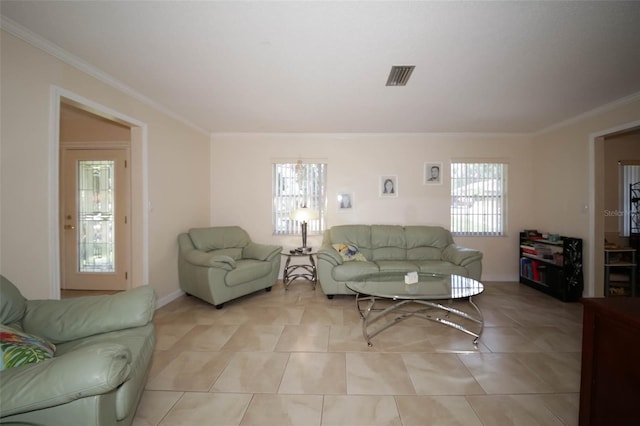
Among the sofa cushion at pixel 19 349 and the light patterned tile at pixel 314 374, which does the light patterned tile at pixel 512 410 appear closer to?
the light patterned tile at pixel 314 374

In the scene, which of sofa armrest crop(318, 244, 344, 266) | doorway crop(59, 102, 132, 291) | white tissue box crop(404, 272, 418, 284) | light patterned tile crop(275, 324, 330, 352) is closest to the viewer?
light patterned tile crop(275, 324, 330, 352)

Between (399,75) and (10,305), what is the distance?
3.24 metres

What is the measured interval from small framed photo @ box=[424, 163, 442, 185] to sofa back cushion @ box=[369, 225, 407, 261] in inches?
40.3

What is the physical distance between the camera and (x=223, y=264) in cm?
332

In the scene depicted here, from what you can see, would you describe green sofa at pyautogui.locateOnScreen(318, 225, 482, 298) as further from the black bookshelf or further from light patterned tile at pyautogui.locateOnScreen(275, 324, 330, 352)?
the black bookshelf

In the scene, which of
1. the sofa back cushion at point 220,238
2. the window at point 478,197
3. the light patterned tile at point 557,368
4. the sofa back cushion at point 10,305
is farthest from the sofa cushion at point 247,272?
the window at point 478,197

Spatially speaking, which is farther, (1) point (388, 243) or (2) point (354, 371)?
(1) point (388, 243)

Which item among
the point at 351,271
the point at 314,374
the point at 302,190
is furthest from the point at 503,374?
the point at 302,190

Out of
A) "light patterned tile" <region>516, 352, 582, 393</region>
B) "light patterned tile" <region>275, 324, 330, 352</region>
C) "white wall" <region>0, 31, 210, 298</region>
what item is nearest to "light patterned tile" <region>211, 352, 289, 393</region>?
"light patterned tile" <region>275, 324, 330, 352</region>

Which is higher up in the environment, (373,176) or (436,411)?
(373,176)

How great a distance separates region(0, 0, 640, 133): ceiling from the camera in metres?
1.75

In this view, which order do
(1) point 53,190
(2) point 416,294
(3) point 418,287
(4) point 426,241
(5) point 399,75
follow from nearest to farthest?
(1) point 53,190, (2) point 416,294, (5) point 399,75, (3) point 418,287, (4) point 426,241

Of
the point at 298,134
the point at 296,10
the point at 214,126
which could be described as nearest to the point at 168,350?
the point at 296,10

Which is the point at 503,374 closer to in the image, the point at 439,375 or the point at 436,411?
the point at 439,375
